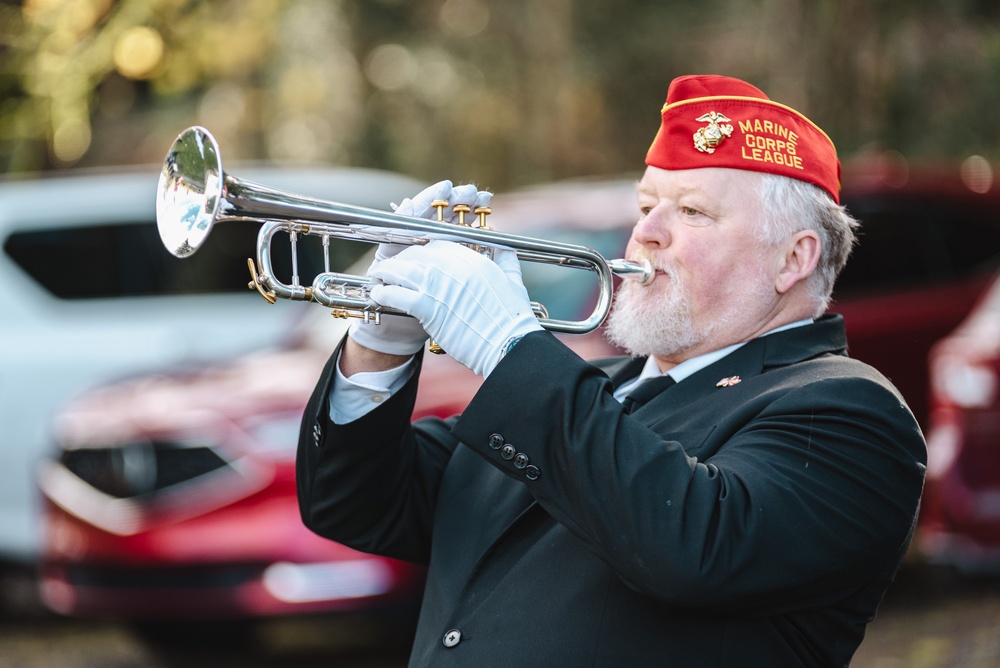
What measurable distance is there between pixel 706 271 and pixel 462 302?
22.6 inches

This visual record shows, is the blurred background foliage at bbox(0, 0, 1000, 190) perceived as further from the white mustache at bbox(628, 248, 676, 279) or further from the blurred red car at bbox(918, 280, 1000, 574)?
the white mustache at bbox(628, 248, 676, 279)

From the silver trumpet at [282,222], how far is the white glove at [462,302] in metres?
0.08

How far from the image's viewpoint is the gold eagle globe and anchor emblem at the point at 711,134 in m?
2.37

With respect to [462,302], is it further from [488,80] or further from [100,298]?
[488,80]

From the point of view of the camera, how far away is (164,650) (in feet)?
17.6

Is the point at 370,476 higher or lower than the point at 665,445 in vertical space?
lower

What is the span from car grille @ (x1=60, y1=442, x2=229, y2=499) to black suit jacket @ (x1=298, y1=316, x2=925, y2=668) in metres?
2.40

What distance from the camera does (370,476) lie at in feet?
7.98

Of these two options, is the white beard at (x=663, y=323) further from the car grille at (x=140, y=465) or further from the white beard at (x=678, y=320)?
the car grille at (x=140, y=465)

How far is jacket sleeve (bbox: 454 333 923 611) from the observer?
186cm

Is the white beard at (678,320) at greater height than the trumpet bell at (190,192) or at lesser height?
lesser

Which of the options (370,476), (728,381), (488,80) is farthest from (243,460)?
(488,80)

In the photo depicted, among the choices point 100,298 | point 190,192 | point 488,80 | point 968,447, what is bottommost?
point 968,447

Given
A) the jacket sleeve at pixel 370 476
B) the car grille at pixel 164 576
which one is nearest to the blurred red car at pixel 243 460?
the car grille at pixel 164 576
